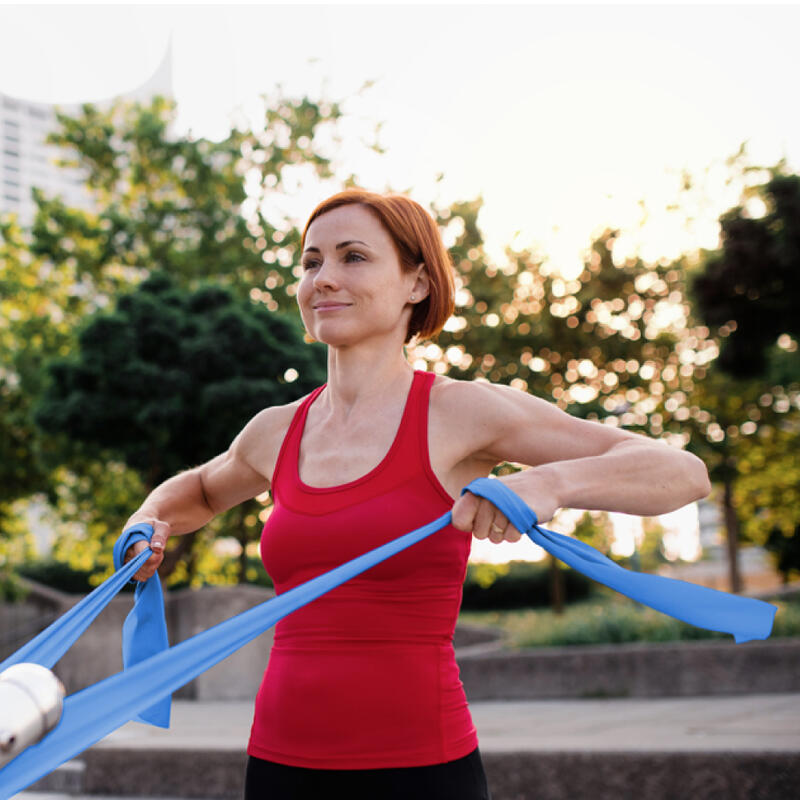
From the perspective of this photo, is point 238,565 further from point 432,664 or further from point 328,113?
point 432,664

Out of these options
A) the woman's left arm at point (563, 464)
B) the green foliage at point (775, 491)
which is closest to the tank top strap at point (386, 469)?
the woman's left arm at point (563, 464)

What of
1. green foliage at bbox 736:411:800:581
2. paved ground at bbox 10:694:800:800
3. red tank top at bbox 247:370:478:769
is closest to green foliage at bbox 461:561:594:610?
green foliage at bbox 736:411:800:581

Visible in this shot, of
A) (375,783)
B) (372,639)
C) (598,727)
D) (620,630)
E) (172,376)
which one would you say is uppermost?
(172,376)

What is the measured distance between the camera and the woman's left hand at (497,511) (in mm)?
1740

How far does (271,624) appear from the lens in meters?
1.77

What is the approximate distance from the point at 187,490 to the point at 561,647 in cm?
1201

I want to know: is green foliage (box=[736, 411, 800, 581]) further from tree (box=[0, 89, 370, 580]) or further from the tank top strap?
the tank top strap

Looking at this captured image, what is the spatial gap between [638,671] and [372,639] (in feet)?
33.8

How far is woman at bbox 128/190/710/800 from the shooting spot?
6.33ft

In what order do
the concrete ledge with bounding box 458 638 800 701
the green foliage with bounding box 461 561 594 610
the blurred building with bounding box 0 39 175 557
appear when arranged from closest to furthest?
the concrete ledge with bounding box 458 638 800 701 < the green foliage with bounding box 461 561 594 610 < the blurred building with bounding box 0 39 175 557

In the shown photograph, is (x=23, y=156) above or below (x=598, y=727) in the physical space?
above

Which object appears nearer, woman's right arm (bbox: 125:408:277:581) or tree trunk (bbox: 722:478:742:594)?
woman's right arm (bbox: 125:408:277:581)

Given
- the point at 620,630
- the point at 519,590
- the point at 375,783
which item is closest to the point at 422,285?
the point at 375,783

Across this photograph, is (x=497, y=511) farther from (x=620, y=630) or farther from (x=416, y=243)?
(x=620, y=630)
